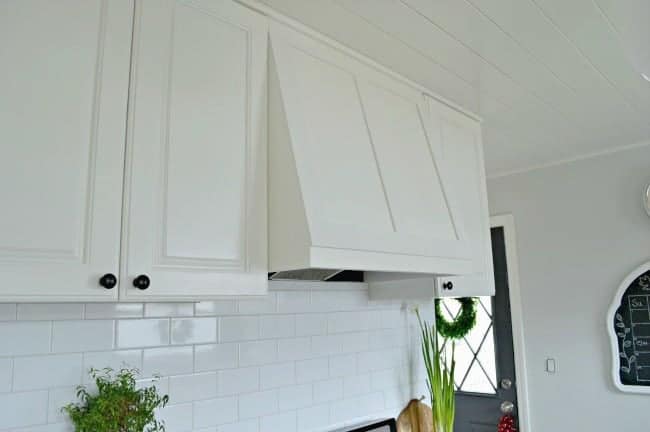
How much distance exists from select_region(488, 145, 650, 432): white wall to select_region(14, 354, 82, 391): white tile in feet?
9.93

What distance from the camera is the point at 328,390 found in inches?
79.4

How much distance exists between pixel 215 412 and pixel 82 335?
1.68 ft

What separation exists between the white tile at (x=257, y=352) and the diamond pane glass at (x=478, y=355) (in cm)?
245

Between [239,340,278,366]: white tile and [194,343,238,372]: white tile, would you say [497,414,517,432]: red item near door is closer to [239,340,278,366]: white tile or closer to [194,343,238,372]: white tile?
[239,340,278,366]: white tile

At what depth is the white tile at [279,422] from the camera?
1.76 m

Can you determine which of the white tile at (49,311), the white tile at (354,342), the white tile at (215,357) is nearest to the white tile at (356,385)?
the white tile at (354,342)

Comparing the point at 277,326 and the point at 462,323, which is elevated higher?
the point at 277,326

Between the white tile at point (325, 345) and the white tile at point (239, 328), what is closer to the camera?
the white tile at point (239, 328)

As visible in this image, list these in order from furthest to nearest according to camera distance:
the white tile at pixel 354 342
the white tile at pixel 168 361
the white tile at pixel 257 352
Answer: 1. the white tile at pixel 354 342
2. the white tile at pixel 257 352
3. the white tile at pixel 168 361

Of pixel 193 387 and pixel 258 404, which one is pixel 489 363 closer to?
pixel 258 404

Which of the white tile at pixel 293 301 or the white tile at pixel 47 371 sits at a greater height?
the white tile at pixel 293 301

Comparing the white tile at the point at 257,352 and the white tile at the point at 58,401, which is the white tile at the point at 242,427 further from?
the white tile at the point at 58,401

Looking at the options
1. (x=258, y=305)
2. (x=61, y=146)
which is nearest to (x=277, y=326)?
(x=258, y=305)

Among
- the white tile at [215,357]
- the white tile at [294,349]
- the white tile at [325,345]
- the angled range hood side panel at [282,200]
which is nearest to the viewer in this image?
the angled range hood side panel at [282,200]
